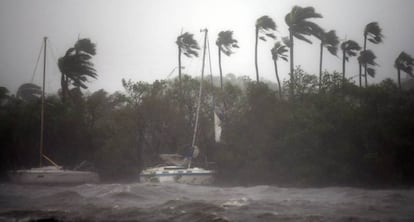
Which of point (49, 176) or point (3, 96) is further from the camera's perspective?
point (3, 96)

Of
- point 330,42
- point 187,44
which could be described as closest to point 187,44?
point 187,44

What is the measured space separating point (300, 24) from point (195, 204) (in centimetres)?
3176

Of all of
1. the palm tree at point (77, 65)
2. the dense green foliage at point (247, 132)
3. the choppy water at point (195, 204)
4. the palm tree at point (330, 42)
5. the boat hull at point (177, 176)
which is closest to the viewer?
the choppy water at point (195, 204)

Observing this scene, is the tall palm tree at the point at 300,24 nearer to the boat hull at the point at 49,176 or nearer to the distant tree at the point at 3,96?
the boat hull at the point at 49,176

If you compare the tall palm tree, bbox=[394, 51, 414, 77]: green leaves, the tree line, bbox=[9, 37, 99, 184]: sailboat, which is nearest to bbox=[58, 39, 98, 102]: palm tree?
the tree line

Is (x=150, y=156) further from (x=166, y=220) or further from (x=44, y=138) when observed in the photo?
(x=166, y=220)

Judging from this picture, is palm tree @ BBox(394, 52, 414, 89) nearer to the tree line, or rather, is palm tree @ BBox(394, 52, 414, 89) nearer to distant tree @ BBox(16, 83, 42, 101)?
the tree line

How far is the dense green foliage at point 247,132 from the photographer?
122 feet

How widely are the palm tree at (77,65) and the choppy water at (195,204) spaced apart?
47.3ft

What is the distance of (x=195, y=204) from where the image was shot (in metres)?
24.0

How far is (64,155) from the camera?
43.8 metres

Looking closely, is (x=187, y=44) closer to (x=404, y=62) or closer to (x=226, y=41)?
(x=226, y=41)

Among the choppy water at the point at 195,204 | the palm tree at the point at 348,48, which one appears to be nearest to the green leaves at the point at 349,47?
the palm tree at the point at 348,48

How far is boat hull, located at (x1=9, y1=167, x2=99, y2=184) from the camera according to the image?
115ft
